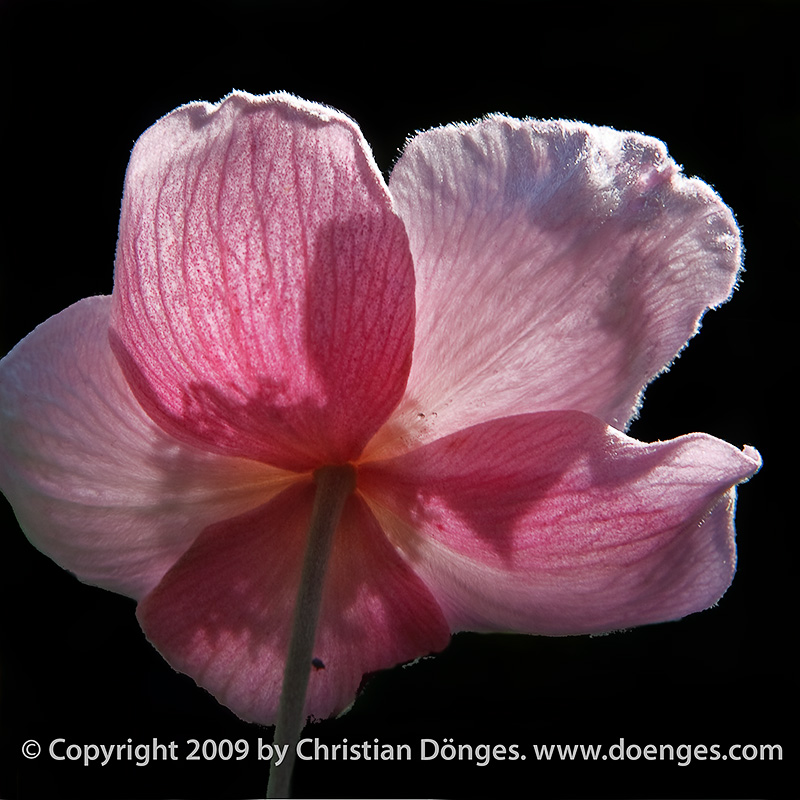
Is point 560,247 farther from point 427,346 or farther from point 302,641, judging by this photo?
point 302,641

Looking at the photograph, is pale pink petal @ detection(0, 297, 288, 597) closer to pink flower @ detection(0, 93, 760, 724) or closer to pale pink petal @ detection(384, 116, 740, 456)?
pink flower @ detection(0, 93, 760, 724)

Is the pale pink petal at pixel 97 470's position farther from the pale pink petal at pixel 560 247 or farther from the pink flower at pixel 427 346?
the pale pink petal at pixel 560 247

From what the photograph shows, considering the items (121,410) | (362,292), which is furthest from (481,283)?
(121,410)

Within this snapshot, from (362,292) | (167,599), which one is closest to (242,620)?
(167,599)

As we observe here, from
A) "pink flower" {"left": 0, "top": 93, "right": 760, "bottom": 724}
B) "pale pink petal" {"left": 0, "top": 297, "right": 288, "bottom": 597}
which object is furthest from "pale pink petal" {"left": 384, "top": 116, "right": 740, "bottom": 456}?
"pale pink petal" {"left": 0, "top": 297, "right": 288, "bottom": 597}

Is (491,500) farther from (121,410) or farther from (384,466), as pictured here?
(121,410)

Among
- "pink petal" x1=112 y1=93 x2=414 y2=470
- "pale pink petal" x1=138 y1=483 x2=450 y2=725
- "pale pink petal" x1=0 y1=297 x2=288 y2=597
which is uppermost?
"pink petal" x1=112 y1=93 x2=414 y2=470

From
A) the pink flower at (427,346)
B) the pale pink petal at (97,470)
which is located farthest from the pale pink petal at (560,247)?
the pale pink petal at (97,470)

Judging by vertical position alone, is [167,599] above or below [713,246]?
below
